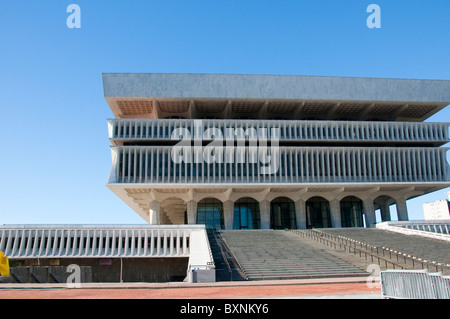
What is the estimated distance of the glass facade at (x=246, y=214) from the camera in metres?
51.1

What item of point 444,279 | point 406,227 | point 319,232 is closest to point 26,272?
point 444,279

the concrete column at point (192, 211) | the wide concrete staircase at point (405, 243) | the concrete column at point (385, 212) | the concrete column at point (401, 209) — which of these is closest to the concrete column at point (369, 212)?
the concrete column at point (401, 209)

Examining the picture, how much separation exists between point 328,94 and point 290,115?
5946mm

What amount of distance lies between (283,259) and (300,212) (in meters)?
23.4

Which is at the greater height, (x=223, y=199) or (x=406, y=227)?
(x=223, y=199)

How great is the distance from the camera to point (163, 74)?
155ft

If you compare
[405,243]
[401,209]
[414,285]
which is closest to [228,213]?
[401,209]

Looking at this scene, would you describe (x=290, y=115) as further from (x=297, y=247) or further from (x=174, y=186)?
(x=297, y=247)

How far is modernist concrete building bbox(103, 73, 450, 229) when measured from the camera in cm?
4609

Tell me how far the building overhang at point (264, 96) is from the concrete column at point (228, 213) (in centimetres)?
1001

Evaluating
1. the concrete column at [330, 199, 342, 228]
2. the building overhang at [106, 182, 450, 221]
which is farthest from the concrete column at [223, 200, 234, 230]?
the concrete column at [330, 199, 342, 228]

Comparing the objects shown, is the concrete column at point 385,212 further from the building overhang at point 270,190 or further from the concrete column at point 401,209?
the concrete column at point 401,209

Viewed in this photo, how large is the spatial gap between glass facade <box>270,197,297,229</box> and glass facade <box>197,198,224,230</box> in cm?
651

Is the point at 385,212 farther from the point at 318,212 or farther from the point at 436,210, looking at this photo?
the point at 436,210
